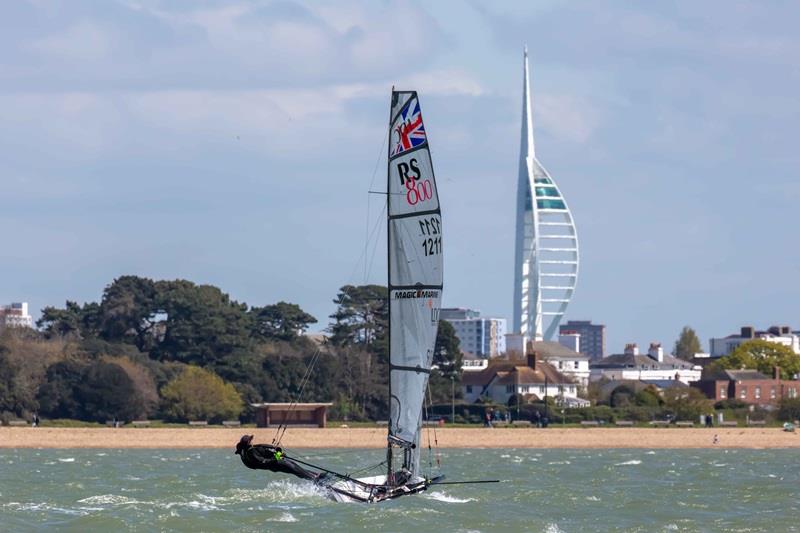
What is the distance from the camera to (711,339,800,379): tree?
129 meters

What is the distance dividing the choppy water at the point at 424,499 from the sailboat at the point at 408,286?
152cm

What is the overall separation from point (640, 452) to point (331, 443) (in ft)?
44.9

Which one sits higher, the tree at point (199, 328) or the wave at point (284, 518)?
the tree at point (199, 328)

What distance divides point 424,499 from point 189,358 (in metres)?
57.3

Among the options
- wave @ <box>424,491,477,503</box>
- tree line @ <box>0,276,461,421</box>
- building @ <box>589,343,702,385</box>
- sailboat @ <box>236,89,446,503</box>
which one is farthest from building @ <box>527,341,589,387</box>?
sailboat @ <box>236,89,446,503</box>

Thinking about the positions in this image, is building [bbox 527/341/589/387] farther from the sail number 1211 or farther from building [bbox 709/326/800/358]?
the sail number 1211

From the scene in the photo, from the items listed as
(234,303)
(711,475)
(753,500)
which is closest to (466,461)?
(711,475)

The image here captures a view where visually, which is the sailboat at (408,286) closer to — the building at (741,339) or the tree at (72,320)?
the tree at (72,320)

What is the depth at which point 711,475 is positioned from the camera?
53594 millimetres

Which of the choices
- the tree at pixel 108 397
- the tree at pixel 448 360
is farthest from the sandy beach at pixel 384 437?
the tree at pixel 448 360

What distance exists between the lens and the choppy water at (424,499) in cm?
3497

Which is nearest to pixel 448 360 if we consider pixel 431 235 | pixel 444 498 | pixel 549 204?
pixel 444 498

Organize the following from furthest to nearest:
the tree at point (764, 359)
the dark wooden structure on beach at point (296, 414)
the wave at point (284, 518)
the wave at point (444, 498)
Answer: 1. the tree at point (764, 359)
2. the dark wooden structure on beach at point (296, 414)
3. the wave at point (444, 498)
4. the wave at point (284, 518)

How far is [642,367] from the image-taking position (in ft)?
536
